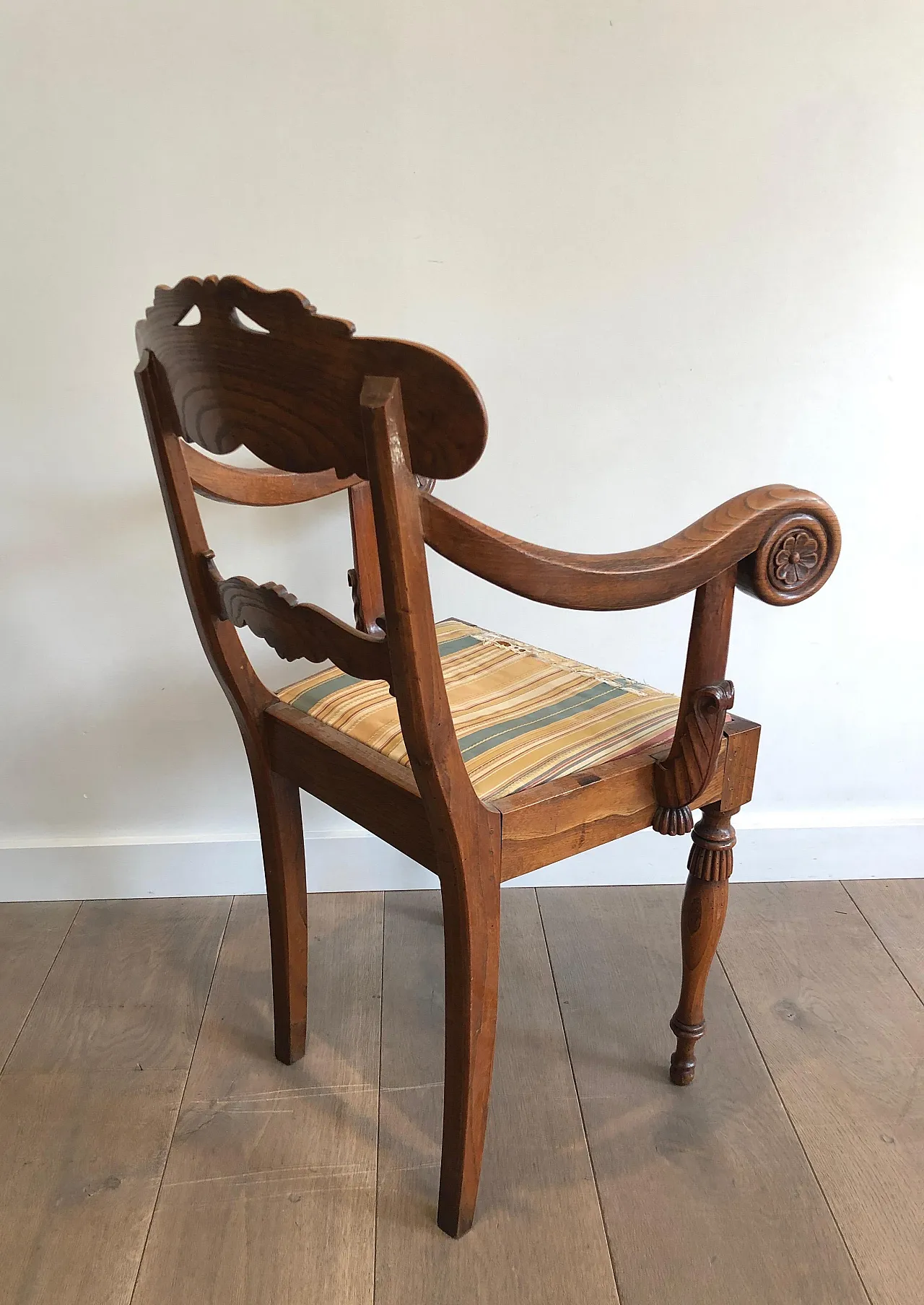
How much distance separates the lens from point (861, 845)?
63.4 inches

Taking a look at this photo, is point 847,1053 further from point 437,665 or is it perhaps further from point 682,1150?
point 437,665

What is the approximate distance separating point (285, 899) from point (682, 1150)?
0.56m

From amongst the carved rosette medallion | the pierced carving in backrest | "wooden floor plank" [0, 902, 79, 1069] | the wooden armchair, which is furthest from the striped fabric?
"wooden floor plank" [0, 902, 79, 1069]

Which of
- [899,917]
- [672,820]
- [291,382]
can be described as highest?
[291,382]

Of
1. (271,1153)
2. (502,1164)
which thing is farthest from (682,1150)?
(271,1153)

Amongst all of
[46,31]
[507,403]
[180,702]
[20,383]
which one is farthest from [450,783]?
[46,31]

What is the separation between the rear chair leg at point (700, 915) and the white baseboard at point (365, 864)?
44cm

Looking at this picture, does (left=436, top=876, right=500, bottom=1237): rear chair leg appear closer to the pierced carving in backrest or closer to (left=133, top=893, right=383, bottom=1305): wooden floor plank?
(left=133, top=893, right=383, bottom=1305): wooden floor plank

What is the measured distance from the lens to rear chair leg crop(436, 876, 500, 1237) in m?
0.86

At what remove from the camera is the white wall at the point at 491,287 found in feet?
3.87

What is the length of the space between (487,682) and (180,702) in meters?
0.64

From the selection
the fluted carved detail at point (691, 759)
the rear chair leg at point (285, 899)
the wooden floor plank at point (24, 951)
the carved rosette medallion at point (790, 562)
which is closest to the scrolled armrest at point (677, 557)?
the carved rosette medallion at point (790, 562)

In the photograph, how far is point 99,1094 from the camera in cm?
117

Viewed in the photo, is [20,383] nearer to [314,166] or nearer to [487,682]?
[314,166]
